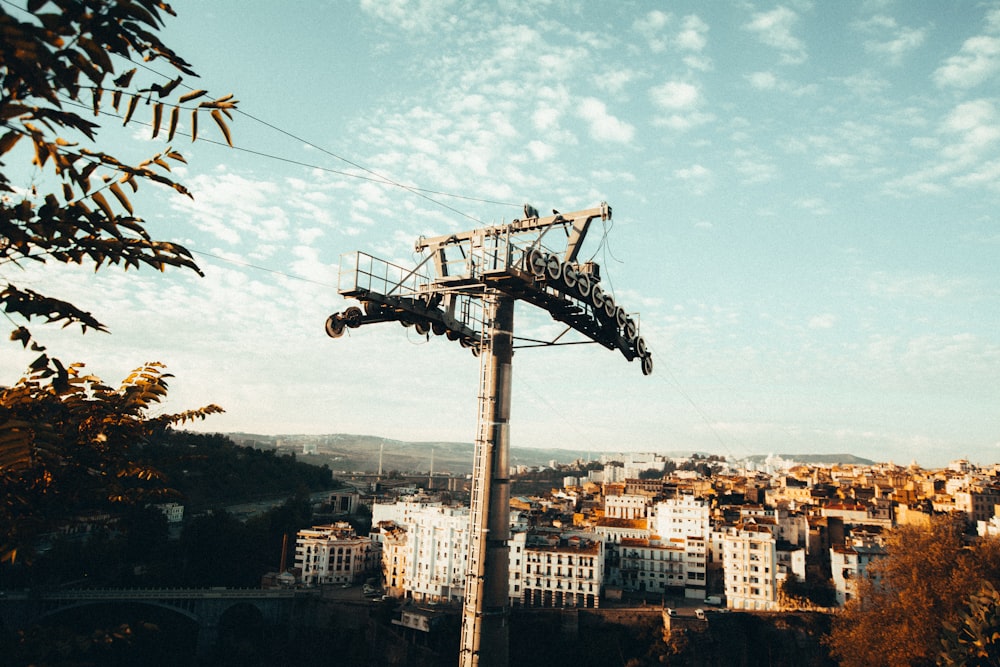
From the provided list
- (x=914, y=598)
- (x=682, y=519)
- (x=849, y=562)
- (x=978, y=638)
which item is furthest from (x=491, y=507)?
(x=682, y=519)

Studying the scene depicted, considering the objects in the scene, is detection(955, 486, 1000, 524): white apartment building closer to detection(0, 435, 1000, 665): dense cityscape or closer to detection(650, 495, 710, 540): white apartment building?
detection(0, 435, 1000, 665): dense cityscape

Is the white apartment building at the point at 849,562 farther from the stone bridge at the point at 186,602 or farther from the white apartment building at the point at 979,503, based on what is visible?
the stone bridge at the point at 186,602

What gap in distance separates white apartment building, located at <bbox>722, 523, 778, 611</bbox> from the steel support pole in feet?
134

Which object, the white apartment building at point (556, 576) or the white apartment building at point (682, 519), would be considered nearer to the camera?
the white apartment building at point (556, 576)

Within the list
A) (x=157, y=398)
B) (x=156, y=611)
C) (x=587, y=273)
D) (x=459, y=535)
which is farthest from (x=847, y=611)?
(x=156, y=611)

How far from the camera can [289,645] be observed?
156ft

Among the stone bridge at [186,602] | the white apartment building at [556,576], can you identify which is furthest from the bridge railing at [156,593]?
the white apartment building at [556,576]

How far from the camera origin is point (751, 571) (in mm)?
46844

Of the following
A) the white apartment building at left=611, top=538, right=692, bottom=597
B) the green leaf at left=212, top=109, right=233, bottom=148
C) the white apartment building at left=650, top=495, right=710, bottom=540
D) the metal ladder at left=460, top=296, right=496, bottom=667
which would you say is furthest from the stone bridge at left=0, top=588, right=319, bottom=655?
the green leaf at left=212, top=109, right=233, bottom=148

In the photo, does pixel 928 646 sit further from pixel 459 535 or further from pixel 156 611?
pixel 156 611

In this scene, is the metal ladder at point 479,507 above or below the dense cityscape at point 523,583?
above

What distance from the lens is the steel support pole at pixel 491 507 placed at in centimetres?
1002

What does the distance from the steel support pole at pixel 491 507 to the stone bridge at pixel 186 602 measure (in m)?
43.7

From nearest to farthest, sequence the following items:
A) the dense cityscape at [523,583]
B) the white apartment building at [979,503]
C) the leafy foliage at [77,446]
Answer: the leafy foliage at [77,446], the dense cityscape at [523,583], the white apartment building at [979,503]
